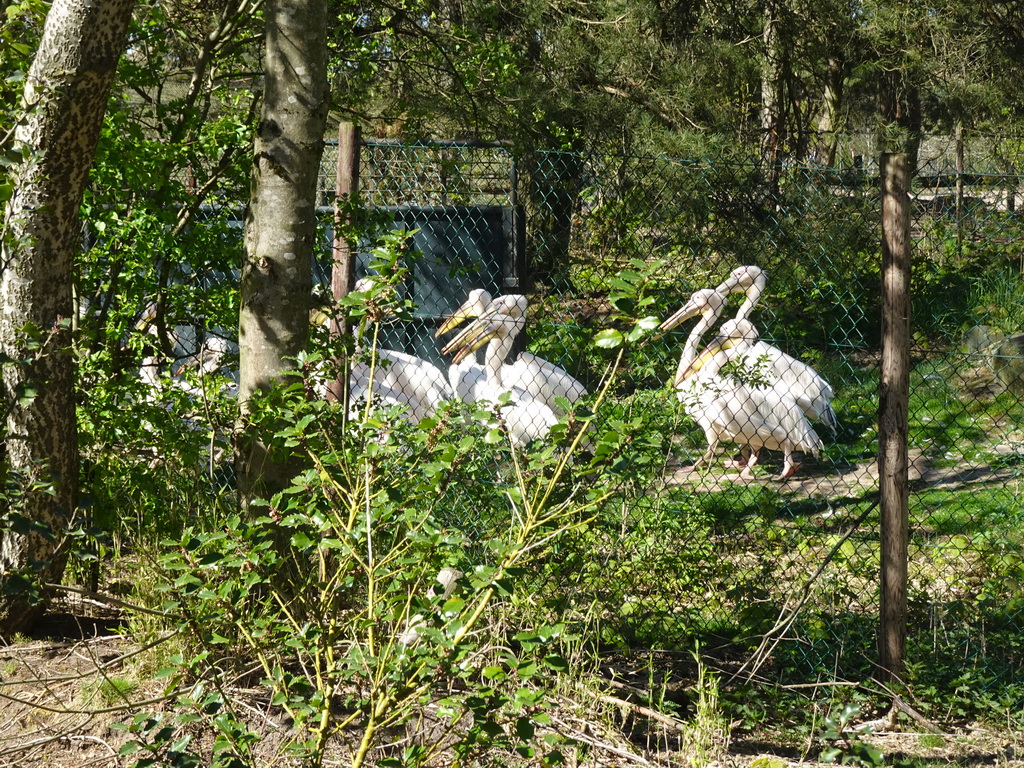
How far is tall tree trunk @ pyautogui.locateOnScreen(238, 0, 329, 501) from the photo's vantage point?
380 centimetres

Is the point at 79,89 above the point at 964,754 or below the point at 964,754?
above

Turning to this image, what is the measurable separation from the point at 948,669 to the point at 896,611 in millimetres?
386

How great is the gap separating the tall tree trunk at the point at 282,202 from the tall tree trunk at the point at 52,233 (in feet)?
1.97

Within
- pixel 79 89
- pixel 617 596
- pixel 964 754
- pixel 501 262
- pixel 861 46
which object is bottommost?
pixel 964 754

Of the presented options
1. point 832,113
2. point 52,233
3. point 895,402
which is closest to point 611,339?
point 895,402

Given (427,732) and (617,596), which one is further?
(617,596)

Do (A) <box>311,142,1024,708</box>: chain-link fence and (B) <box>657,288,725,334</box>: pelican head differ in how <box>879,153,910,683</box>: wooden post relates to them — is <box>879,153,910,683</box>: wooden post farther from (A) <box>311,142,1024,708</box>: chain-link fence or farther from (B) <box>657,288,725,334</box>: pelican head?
(B) <box>657,288,725,334</box>: pelican head

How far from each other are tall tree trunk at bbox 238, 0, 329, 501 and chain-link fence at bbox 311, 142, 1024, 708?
4.01 feet

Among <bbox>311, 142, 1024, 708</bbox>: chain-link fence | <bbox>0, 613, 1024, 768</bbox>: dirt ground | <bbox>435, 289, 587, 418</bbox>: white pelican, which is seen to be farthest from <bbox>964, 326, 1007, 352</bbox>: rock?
<bbox>0, 613, 1024, 768</bbox>: dirt ground

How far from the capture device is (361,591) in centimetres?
366

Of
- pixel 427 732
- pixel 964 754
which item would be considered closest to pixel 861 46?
pixel 964 754

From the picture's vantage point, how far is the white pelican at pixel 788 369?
265 inches

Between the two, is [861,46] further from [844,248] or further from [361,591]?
[361,591]

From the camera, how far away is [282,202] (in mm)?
3859
